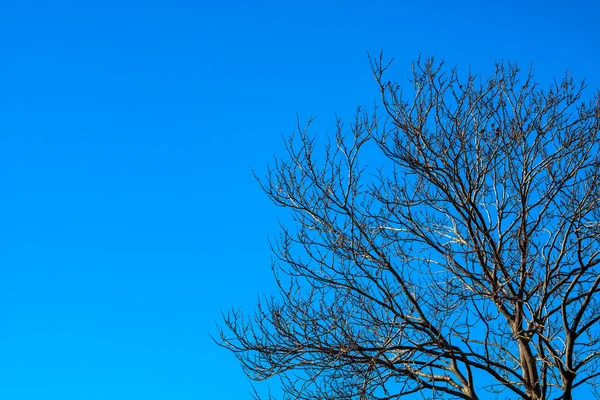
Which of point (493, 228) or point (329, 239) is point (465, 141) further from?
point (329, 239)

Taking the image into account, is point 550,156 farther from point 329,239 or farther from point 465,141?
point 329,239

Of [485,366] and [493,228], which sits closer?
[485,366]

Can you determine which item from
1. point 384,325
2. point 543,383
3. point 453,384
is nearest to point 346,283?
point 384,325

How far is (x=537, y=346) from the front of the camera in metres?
9.43

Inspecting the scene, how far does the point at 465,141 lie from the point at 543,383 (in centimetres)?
288

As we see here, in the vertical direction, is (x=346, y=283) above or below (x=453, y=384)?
above

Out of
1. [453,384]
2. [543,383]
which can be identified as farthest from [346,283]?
[543,383]

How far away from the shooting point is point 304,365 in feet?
30.2

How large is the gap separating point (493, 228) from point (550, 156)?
1.10 meters

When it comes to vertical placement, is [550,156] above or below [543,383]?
above

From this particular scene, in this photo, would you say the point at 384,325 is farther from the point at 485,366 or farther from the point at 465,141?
the point at 465,141

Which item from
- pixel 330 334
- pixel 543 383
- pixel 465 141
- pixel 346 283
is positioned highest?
pixel 465 141

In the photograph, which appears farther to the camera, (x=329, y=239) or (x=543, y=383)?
(x=329, y=239)

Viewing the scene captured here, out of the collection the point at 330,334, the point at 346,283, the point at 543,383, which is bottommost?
the point at 543,383
